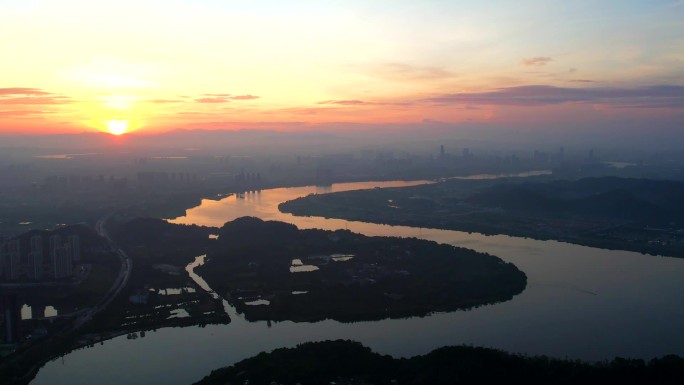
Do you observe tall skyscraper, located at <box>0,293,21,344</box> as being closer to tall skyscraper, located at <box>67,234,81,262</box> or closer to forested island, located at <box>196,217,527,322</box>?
forested island, located at <box>196,217,527,322</box>

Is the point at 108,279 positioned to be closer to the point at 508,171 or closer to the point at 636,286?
the point at 636,286

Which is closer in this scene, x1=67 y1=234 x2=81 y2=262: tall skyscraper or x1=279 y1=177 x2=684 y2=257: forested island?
x1=67 y1=234 x2=81 y2=262: tall skyscraper

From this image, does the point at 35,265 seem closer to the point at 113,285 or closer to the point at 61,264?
the point at 61,264

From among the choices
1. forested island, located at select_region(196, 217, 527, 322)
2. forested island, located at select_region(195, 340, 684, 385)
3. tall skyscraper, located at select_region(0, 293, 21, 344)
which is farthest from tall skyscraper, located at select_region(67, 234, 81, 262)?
forested island, located at select_region(195, 340, 684, 385)

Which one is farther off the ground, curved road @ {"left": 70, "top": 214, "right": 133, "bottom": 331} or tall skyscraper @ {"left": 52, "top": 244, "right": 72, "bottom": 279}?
tall skyscraper @ {"left": 52, "top": 244, "right": 72, "bottom": 279}

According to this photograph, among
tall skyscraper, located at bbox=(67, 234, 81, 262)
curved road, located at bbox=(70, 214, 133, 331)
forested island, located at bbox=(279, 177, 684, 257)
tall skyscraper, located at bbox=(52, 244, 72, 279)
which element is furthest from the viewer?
forested island, located at bbox=(279, 177, 684, 257)

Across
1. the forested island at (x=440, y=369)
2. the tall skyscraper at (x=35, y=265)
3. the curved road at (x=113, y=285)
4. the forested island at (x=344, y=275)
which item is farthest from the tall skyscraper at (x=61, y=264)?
the forested island at (x=440, y=369)

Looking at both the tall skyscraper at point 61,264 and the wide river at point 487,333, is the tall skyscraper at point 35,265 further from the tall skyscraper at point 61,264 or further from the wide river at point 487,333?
the wide river at point 487,333
